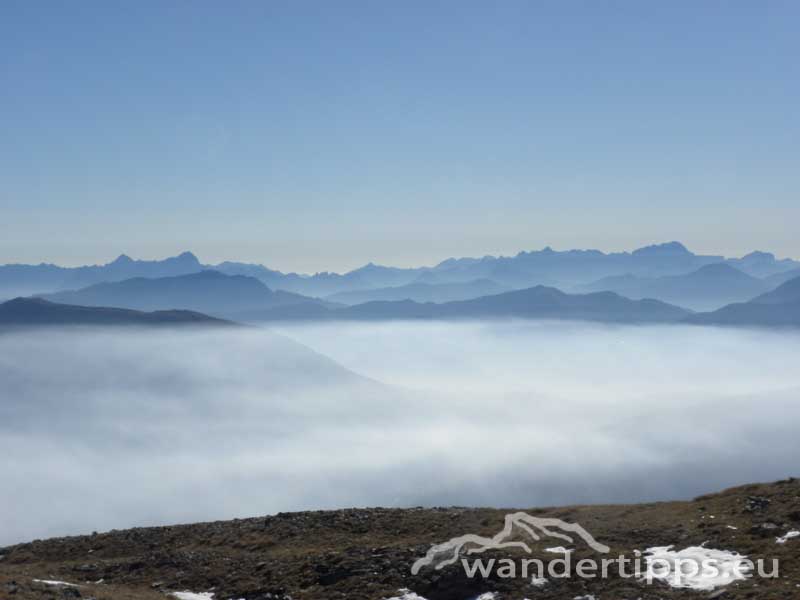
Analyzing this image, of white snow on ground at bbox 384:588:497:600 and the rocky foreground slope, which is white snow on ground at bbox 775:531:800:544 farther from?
white snow on ground at bbox 384:588:497:600

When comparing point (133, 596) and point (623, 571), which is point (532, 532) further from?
point (133, 596)

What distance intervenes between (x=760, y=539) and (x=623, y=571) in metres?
6.61

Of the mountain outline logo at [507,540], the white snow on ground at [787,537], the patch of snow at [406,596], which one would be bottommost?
the patch of snow at [406,596]

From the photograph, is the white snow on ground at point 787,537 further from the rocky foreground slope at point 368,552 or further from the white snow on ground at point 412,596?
the white snow on ground at point 412,596

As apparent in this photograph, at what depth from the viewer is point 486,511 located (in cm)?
4103

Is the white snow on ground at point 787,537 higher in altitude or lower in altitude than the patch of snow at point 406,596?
higher

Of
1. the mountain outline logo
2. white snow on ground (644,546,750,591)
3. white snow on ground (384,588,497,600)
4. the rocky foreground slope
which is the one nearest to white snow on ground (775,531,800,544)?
the rocky foreground slope

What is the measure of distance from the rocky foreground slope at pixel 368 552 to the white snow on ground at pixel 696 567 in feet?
1.86

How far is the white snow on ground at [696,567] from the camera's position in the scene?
2352 cm

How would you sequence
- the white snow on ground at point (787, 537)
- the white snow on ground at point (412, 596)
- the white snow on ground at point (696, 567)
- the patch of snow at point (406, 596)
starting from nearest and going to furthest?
1. the white snow on ground at point (696, 567)
2. the white snow on ground at point (412, 596)
3. the white snow on ground at point (787, 537)
4. the patch of snow at point (406, 596)

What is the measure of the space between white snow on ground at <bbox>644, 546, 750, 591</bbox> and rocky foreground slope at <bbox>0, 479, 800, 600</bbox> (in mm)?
568

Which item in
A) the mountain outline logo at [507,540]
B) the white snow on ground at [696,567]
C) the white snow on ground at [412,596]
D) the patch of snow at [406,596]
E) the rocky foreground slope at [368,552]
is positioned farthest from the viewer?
the mountain outline logo at [507,540]

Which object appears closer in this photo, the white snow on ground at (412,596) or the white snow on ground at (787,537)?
the white snow on ground at (412,596)

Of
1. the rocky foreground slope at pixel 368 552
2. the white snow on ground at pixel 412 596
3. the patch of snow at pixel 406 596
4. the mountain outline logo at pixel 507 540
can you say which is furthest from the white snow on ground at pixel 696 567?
the patch of snow at pixel 406 596
